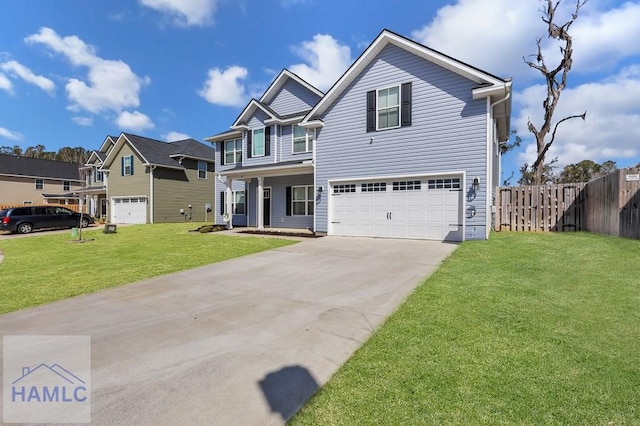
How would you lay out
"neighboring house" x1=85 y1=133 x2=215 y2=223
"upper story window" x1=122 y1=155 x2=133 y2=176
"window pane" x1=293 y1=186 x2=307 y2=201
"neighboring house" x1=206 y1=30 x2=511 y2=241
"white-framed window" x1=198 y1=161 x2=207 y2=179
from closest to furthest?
"neighboring house" x1=206 y1=30 x2=511 y2=241, "window pane" x1=293 y1=186 x2=307 y2=201, "neighboring house" x1=85 y1=133 x2=215 y2=223, "upper story window" x1=122 y1=155 x2=133 y2=176, "white-framed window" x1=198 y1=161 x2=207 y2=179

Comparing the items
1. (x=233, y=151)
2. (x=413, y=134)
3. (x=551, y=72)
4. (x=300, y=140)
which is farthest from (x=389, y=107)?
(x=551, y=72)

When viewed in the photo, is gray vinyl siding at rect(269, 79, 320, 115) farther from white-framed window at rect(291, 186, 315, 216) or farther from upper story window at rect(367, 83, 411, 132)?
upper story window at rect(367, 83, 411, 132)

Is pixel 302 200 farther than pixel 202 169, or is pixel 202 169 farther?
pixel 202 169

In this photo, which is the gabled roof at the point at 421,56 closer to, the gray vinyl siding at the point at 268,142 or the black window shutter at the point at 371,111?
the black window shutter at the point at 371,111

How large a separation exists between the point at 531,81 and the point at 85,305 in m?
28.2

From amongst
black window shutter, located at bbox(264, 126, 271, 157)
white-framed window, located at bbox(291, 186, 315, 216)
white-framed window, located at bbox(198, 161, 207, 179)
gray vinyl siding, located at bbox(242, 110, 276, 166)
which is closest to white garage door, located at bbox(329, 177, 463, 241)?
white-framed window, located at bbox(291, 186, 315, 216)

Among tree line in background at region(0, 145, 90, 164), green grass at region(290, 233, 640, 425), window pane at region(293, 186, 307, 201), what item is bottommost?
green grass at region(290, 233, 640, 425)

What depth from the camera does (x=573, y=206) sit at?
12469 mm

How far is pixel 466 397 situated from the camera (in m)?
2.49

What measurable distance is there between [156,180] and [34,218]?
7.89 meters

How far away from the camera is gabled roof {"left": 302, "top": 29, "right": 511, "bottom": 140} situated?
35.1 ft

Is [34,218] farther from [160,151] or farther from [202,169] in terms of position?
[202,169]

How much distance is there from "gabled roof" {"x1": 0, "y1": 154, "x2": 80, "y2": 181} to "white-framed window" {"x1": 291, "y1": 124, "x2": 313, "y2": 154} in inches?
1376

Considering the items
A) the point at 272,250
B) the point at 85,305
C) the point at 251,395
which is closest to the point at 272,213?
the point at 272,250
